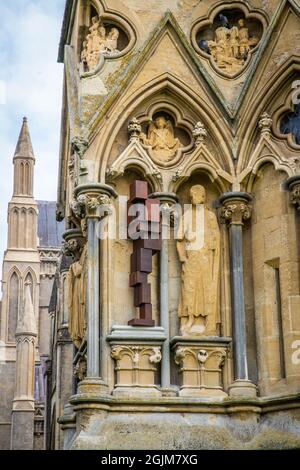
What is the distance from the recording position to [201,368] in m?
10.5

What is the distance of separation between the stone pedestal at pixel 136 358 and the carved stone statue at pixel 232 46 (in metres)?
3.54

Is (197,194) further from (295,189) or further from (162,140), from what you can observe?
(295,189)

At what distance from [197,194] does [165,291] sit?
4.24ft

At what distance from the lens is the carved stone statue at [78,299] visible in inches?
437

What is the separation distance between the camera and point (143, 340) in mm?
10430

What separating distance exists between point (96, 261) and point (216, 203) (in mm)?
1680

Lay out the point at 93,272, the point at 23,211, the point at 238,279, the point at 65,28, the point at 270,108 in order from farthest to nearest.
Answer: the point at 23,211, the point at 65,28, the point at 270,108, the point at 238,279, the point at 93,272

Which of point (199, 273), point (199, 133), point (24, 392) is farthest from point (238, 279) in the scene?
point (24, 392)

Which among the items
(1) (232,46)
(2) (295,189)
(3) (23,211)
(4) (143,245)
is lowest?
(4) (143,245)

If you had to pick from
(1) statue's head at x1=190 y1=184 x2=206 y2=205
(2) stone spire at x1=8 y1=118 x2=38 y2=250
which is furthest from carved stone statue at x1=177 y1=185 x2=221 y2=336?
(2) stone spire at x1=8 y1=118 x2=38 y2=250

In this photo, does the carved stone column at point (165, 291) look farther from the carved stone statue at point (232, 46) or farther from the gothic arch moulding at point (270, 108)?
the carved stone statue at point (232, 46)

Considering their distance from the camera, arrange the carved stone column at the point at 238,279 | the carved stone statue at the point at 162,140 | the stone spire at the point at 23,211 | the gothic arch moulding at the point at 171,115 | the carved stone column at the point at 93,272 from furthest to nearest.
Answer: the stone spire at the point at 23,211 < the carved stone statue at the point at 162,140 < the gothic arch moulding at the point at 171,115 < the carved stone column at the point at 238,279 < the carved stone column at the point at 93,272

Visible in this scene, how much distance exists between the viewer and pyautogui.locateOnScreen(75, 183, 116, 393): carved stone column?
33.5 feet

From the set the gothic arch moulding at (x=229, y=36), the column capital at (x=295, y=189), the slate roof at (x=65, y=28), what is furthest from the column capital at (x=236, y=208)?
the slate roof at (x=65, y=28)
